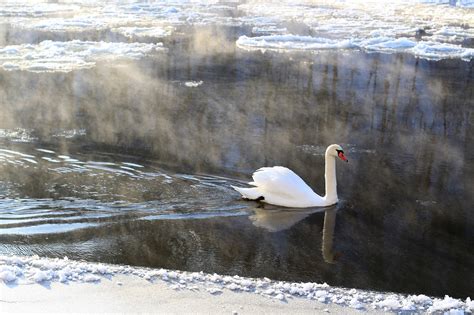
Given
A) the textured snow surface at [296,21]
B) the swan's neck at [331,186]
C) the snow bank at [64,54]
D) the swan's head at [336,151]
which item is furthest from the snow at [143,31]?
the swan's neck at [331,186]

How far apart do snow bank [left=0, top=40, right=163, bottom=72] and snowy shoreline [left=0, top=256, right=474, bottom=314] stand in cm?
1103

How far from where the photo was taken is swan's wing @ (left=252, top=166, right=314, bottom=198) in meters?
7.26

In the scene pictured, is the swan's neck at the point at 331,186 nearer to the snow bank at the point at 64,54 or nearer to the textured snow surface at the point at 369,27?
the snow bank at the point at 64,54

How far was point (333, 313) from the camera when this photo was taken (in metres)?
4.64

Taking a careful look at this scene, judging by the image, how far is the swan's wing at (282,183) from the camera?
726 cm

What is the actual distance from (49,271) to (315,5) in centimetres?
3540

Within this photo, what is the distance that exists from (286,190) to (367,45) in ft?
48.6

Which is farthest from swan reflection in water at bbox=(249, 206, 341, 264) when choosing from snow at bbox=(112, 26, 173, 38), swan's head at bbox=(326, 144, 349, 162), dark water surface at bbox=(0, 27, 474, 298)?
snow at bbox=(112, 26, 173, 38)

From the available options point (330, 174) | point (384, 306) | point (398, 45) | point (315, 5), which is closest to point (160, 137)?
point (330, 174)

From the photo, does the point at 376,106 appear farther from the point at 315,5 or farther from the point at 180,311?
the point at 315,5

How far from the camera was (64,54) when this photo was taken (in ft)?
57.6

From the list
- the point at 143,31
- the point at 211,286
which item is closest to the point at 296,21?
the point at 143,31

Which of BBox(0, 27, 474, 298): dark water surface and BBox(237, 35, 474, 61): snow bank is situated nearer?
BBox(0, 27, 474, 298): dark water surface

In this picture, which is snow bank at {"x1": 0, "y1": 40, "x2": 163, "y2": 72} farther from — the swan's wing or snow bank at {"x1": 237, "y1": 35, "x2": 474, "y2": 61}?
the swan's wing
